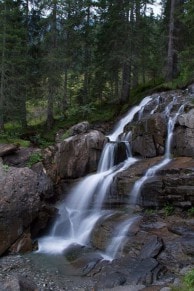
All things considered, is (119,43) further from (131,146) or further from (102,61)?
(131,146)

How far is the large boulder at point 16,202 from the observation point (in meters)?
13.3

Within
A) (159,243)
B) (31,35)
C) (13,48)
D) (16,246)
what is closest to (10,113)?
(13,48)

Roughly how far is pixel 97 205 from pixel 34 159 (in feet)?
16.0

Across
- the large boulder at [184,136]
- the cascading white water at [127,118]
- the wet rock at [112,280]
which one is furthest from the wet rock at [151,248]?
the cascading white water at [127,118]

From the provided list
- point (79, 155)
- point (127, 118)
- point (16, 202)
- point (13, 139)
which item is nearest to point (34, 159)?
point (79, 155)

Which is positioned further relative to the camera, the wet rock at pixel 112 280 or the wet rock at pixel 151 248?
the wet rock at pixel 151 248

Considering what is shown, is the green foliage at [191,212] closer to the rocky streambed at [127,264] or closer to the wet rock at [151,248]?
the rocky streambed at [127,264]

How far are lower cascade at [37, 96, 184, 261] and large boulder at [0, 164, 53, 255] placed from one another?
3.86ft

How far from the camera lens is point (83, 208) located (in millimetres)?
Answer: 15789

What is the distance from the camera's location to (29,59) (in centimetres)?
2575

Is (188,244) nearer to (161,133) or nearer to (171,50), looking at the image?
(161,133)

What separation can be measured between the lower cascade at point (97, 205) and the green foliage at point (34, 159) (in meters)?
2.72

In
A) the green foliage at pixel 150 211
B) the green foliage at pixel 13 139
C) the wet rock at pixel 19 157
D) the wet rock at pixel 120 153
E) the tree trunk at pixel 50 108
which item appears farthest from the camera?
the tree trunk at pixel 50 108

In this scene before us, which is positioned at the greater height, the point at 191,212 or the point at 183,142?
the point at 183,142
